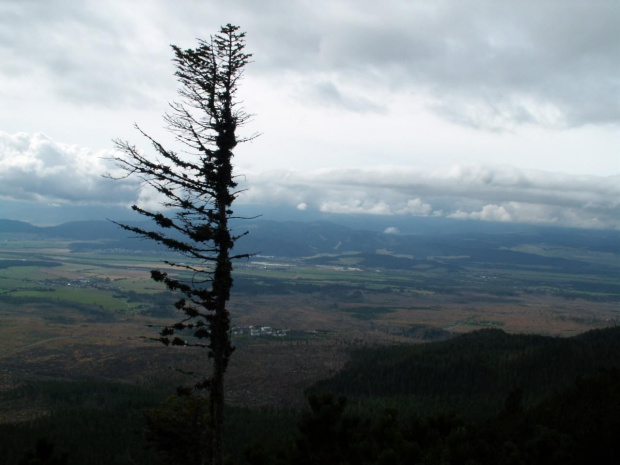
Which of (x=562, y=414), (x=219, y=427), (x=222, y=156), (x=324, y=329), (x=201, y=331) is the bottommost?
(x=324, y=329)

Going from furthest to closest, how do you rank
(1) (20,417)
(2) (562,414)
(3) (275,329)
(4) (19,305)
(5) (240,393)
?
(4) (19,305) < (3) (275,329) < (5) (240,393) < (1) (20,417) < (2) (562,414)

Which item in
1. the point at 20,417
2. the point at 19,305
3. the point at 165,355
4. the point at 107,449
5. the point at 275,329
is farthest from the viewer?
the point at 19,305

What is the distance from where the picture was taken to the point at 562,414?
86.5 feet

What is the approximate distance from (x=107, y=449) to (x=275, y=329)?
11864 centimetres

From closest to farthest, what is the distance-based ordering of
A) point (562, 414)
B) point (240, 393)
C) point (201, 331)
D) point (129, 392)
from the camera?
point (201, 331) → point (562, 414) → point (129, 392) → point (240, 393)

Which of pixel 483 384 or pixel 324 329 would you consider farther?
pixel 324 329

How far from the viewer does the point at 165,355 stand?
127m

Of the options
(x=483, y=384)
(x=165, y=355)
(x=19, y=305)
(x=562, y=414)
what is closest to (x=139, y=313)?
(x=19, y=305)

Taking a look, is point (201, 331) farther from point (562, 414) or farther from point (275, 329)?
point (275, 329)

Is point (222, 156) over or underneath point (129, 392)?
over

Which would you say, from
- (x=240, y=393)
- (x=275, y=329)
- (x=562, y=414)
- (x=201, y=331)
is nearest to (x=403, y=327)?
(x=275, y=329)

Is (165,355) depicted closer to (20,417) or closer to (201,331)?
(20,417)

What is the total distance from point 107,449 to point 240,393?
4032 cm

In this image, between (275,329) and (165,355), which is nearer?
(165,355)
